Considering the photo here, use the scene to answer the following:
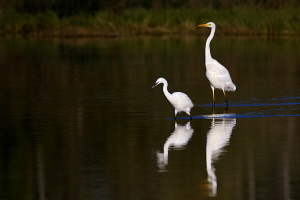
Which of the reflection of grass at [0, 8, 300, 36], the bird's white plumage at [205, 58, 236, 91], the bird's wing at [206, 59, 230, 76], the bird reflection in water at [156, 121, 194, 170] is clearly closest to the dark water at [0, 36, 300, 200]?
the bird reflection in water at [156, 121, 194, 170]

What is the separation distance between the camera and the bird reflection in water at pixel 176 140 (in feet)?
38.5

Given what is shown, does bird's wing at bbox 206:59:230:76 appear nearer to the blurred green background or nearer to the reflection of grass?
the blurred green background

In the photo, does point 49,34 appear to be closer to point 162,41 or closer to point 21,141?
point 162,41

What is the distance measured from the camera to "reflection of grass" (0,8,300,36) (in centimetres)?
4888

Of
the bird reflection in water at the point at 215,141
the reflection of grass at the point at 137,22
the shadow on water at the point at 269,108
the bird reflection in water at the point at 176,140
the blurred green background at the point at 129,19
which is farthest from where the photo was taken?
the reflection of grass at the point at 137,22

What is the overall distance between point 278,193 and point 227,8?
1774 inches

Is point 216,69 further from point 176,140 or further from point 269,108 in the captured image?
point 176,140

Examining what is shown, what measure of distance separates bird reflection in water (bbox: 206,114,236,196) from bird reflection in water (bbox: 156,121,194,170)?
0.33m

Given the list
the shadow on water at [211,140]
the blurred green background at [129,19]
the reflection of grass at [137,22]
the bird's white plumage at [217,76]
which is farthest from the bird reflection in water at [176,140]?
the reflection of grass at [137,22]

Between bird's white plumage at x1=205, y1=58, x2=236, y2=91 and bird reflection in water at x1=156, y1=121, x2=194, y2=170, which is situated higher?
bird's white plumage at x1=205, y1=58, x2=236, y2=91

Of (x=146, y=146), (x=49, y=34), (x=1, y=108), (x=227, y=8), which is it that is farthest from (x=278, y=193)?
(x=227, y=8)

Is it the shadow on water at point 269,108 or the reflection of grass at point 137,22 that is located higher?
the reflection of grass at point 137,22

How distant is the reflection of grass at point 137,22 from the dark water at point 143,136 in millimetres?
19958

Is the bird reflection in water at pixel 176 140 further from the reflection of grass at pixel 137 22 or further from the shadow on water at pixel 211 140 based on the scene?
the reflection of grass at pixel 137 22
